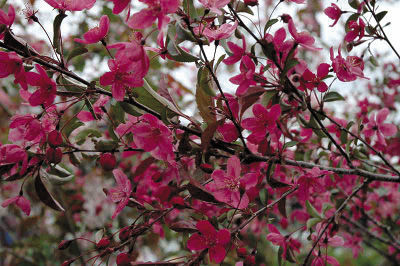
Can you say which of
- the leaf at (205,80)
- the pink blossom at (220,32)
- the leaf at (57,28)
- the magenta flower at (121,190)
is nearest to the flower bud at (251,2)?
the pink blossom at (220,32)

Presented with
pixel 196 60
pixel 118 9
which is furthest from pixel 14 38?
pixel 196 60

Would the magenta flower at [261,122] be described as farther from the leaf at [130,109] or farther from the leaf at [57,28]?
the leaf at [57,28]

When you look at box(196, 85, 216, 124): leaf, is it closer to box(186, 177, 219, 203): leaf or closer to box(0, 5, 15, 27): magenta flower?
box(186, 177, 219, 203): leaf

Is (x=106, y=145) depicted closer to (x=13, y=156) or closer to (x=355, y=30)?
(x=13, y=156)

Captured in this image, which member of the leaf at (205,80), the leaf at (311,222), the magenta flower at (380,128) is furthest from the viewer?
the magenta flower at (380,128)

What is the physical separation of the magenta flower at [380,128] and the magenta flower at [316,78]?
1.70 feet

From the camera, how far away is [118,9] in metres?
0.73

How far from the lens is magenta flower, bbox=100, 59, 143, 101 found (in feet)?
2.48

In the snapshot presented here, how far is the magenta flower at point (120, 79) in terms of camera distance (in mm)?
756

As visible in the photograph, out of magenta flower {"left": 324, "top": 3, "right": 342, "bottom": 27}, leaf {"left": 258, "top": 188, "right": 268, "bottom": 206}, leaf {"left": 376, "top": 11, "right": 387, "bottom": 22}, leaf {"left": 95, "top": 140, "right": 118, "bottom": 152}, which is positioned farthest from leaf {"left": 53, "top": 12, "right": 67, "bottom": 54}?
leaf {"left": 376, "top": 11, "right": 387, "bottom": 22}

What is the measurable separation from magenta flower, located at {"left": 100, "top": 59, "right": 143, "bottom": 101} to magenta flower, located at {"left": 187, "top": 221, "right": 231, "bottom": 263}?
32 centimetres

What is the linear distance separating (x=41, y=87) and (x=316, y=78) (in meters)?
0.64

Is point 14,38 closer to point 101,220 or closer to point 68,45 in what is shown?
point 101,220

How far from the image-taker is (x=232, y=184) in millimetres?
824
